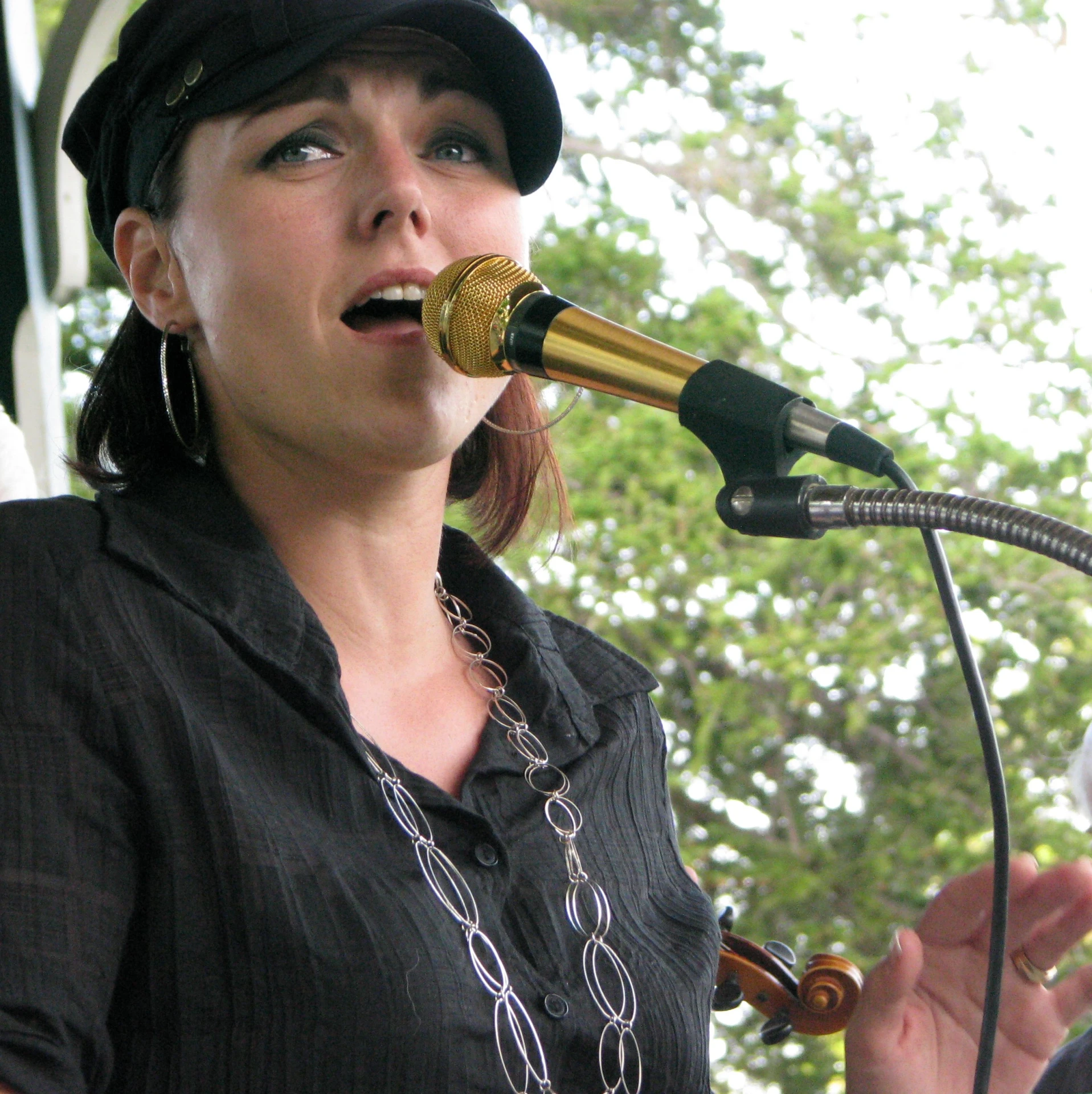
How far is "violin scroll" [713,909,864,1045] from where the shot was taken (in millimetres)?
1477

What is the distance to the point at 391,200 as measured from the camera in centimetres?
126

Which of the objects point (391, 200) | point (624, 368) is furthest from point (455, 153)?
point (624, 368)

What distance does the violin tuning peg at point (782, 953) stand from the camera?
1546mm

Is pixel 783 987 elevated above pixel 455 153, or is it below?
below

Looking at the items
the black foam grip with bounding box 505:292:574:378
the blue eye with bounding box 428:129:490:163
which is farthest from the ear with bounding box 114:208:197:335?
the black foam grip with bounding box 505:292:574:378

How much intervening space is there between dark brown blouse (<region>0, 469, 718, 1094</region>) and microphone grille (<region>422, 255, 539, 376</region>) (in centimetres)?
29

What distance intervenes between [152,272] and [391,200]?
0.30m

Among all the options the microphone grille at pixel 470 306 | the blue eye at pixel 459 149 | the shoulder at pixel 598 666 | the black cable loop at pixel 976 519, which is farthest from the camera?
the shoulder at pixel 598 666

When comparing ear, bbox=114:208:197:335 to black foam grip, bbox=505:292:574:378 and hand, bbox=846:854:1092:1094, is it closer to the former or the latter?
black foam grip, bbox=505:292:574:378

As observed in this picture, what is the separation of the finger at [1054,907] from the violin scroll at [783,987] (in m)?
0.23

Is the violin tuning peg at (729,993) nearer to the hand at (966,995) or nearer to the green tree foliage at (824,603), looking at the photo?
the hand at (966,995)

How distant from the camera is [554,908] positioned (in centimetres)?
130

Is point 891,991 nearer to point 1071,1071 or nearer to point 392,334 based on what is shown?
point 392,334

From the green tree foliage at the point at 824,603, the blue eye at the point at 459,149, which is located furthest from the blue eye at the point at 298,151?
the green tree foliage at the point at 824,603
